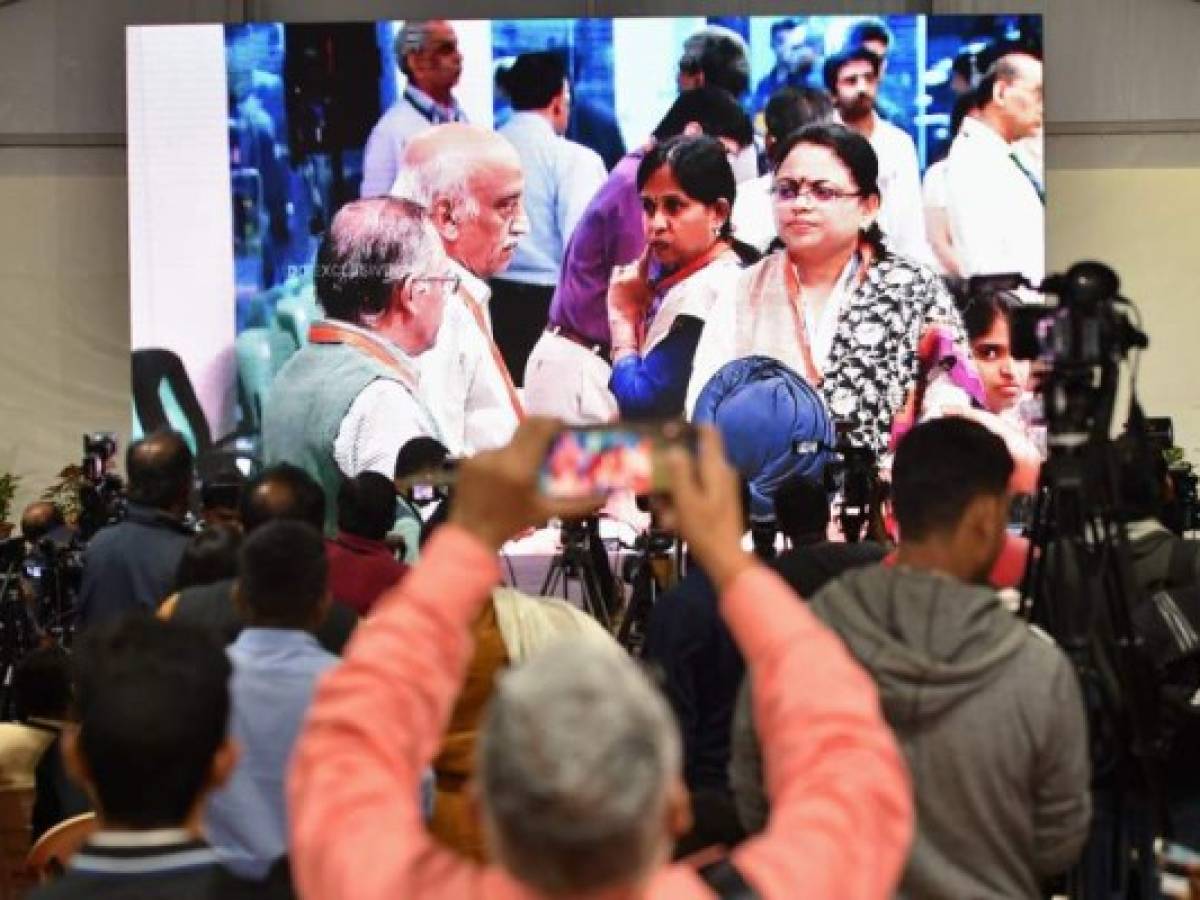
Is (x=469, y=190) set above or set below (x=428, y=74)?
below

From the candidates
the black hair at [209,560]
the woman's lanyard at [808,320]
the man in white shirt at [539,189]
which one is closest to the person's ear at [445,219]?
the man in white shirt at [539,189]

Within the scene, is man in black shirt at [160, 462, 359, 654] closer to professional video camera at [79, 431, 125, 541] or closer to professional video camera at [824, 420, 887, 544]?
professional video camera at [824, 420, 887, 544]

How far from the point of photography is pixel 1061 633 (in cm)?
329

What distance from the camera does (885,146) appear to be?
11.0 m

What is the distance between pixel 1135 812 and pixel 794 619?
2.39 meters

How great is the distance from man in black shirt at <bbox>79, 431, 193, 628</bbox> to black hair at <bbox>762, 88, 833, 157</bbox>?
675 centimetres

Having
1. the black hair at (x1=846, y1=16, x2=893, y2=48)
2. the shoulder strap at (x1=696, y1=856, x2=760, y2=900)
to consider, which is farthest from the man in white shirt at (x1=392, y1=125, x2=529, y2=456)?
the shoulder strap at (x1=696, y1=856, x2=760, y2=900)

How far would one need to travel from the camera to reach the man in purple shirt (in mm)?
11047

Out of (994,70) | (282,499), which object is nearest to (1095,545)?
(282,499)

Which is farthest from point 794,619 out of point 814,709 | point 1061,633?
point 1061,633

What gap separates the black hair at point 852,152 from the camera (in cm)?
1095

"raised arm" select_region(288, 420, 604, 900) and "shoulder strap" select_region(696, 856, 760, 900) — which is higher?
"raised arm" select_region(288, 420, 604, 900)

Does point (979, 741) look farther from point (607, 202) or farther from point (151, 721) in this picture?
point (607, 202)

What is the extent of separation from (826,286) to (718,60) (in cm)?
134
